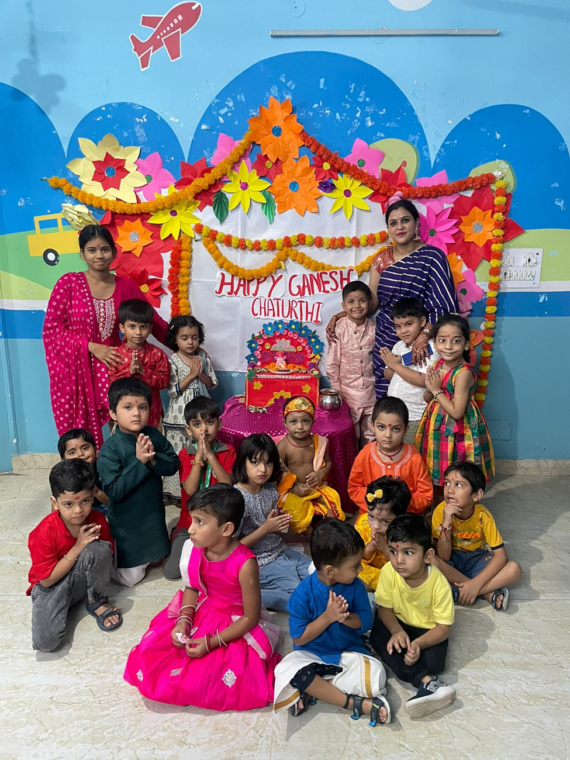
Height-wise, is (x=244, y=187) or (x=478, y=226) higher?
(x=244, y=187)

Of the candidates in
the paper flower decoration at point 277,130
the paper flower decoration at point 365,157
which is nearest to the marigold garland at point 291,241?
the paper flower decoration at point 365,157

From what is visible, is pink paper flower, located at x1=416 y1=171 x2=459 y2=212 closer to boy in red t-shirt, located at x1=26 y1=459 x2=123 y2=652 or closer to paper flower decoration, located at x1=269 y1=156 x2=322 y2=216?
paper flower decoration, located at x1=269 y1=156 x2=322 y2=216

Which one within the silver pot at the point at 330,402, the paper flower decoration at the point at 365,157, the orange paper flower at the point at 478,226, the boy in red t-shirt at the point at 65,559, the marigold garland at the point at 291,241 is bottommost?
the boy in red t-shirt at the point at 65,559

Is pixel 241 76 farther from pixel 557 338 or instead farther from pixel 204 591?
pixel 204 591

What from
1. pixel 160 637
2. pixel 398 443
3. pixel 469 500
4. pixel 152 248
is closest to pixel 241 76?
pixel 152 248

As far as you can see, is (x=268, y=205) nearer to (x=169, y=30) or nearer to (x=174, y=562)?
(x=169, y=30)

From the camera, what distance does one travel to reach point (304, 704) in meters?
2.19

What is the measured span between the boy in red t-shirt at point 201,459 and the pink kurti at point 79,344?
81cm

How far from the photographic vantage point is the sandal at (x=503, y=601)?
2750 millimetres

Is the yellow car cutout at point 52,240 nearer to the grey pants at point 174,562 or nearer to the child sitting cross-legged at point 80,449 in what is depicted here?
the child sitting cross-legged at point 80,449

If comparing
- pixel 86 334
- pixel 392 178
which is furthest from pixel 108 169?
pixel 392 178

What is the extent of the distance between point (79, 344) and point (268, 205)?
57.4 inches

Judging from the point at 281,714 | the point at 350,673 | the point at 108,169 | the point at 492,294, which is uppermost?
the point at 108,169

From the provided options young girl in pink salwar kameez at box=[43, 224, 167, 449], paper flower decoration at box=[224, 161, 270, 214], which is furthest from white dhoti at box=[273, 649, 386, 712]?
paper flower decoration at box=[224, 161, 270, 214]
